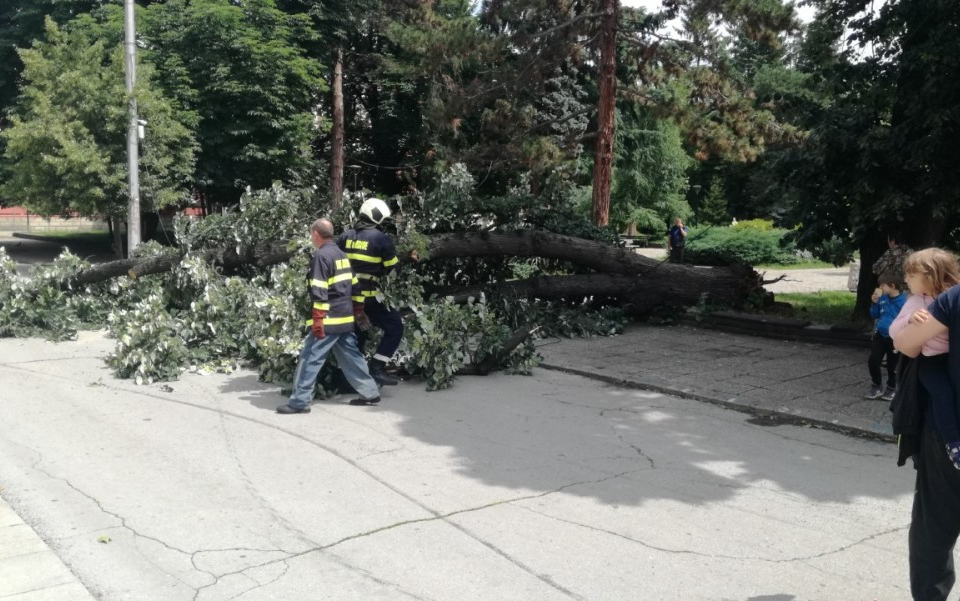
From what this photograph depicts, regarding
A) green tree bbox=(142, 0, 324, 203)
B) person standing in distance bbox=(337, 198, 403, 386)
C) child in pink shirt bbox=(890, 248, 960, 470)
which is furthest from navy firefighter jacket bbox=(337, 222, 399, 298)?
green tree bbox=(142, 0, 324, 203)

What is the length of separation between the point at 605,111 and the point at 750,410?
10327 millimetres

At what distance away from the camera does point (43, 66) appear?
77.0 ft

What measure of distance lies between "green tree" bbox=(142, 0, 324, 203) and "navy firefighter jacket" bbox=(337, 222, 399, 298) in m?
16.5

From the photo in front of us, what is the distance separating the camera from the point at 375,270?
28.0ft

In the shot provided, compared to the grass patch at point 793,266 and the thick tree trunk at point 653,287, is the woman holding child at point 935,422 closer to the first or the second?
the thick tree trunk at point 653,287

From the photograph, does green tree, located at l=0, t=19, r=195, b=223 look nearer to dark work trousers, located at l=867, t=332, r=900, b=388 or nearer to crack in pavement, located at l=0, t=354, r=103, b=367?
crack in pavement, located at l=0, t=354, r=103, b=367

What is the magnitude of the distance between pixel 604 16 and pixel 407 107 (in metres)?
14.5

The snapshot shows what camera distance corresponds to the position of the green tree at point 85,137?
2234 centimetres

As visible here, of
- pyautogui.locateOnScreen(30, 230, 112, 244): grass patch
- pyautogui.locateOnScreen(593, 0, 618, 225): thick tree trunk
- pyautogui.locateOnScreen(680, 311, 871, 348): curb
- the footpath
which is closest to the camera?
the footpath

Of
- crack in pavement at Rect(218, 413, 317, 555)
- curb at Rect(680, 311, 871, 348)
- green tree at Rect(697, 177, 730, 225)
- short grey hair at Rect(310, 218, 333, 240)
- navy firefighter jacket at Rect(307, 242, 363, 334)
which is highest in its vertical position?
green tree at Rect(697, 177, 730, 225)

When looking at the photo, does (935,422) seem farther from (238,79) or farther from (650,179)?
(650,179)

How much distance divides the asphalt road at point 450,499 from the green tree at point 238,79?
18233 mm

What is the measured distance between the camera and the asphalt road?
168 inches

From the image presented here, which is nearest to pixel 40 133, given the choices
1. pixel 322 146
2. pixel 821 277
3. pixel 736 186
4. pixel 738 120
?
pixel 322 146
